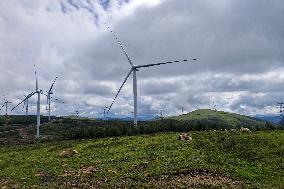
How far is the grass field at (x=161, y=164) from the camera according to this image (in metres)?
51.6

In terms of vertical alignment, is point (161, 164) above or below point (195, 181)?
above

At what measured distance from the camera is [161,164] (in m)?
59.9

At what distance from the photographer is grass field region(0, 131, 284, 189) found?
5162cm

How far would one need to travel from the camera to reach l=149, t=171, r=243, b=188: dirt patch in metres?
48.9

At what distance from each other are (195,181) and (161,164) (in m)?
9.81

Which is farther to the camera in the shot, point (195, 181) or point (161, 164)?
point (161, 164)

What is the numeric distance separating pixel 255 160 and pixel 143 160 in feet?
52.7

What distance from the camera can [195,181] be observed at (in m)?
50.8

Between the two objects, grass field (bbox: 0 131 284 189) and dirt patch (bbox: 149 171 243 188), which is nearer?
dirt patch (bbox: 149 171 243 188)

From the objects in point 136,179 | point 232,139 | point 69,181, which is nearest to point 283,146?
point 232,139

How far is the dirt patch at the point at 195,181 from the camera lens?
160 feet

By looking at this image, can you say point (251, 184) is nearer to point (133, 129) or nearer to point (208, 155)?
point (208, 155)

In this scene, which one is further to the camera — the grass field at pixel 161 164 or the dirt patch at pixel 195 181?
the grass field at pixel 161 164

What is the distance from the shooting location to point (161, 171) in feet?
183
